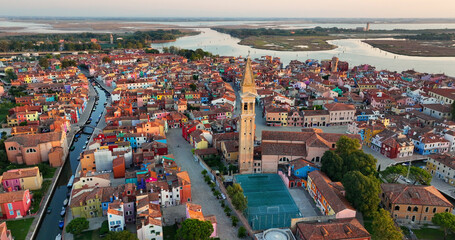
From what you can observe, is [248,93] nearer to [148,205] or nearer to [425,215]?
[148,205]

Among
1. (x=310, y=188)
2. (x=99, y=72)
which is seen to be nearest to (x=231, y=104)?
(x=310, y=188)

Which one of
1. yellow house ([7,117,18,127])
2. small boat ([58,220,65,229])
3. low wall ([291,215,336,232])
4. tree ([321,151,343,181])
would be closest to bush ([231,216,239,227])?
low wall ([291,215,336,232])

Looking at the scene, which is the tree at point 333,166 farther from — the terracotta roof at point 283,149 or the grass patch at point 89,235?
the grass patch at point 89,235

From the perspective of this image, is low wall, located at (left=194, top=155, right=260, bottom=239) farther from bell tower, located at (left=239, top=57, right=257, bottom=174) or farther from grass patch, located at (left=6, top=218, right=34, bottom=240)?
grass patch, located at (left=6, top=218, right=34, bottom=240)

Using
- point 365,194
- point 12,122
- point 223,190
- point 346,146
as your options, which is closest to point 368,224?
point 365,194

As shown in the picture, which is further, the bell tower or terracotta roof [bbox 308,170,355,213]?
the bell tower

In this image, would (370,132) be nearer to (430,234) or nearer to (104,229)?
(430,234)

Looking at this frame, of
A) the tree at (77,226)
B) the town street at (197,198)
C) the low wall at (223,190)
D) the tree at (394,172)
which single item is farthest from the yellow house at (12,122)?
the tree at (394,172)
